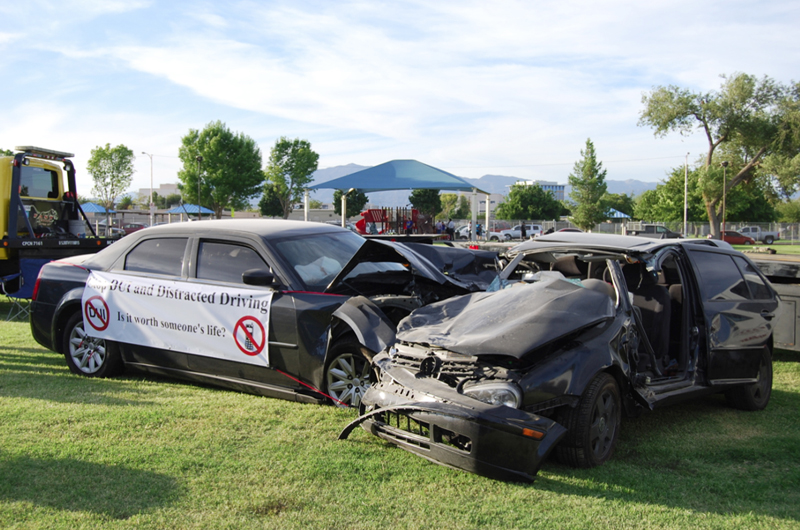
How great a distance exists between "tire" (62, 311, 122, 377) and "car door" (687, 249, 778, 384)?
18.2 ft

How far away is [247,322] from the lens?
5.21m

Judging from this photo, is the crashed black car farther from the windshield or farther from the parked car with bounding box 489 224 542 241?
the parked car with bounding box 489 224 542 241

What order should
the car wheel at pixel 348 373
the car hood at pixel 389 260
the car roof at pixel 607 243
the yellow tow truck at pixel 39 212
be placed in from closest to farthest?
the car wheel at pixel 348 373 → the car roof at pixel 607 243 → the car hood at pixel 389 260 → the yellow tow truck at pixel 39 212

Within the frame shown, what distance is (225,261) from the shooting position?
5555 millimetres

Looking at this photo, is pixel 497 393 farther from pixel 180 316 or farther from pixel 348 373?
pixel 180 316

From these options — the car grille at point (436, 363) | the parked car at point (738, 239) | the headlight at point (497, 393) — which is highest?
the parked car at point (738, 239)

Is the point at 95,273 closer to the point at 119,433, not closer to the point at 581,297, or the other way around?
the point at 119,433

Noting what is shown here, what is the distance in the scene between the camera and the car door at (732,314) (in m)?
5.07

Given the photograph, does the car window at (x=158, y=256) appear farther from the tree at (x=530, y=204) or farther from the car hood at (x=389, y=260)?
the tree at (x=530, y=204)

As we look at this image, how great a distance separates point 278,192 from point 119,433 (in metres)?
75.9

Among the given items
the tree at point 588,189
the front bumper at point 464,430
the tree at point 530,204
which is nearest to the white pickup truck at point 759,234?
the tree at point 588,189

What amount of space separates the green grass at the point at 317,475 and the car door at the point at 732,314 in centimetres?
48

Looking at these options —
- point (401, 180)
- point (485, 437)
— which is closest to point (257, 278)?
point (485, 437)

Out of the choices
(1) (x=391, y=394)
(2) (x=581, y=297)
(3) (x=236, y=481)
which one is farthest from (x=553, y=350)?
(3) (x=236, y=481)
